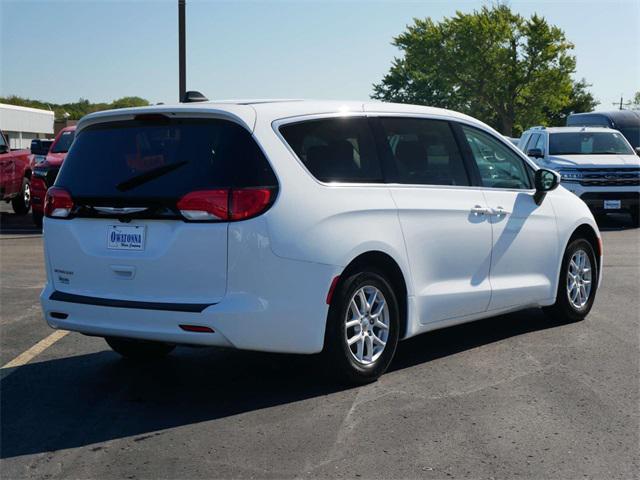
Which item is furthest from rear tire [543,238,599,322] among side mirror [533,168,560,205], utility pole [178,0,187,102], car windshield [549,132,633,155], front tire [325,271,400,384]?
utility pole [178,0,187,102]

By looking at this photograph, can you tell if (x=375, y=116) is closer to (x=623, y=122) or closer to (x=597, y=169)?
(x=597, y=169)

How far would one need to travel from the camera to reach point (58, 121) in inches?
4031

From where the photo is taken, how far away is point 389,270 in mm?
6449

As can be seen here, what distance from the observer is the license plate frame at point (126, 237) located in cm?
573

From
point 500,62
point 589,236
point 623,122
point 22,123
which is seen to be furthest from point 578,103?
point 589,236

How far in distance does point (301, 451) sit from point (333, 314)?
1.22 meters

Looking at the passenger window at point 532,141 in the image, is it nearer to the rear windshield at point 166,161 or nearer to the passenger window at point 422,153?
the passenger window at point 422,153

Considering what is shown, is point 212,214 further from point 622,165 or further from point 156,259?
point 622,165

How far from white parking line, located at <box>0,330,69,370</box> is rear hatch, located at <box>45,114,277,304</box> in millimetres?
1126

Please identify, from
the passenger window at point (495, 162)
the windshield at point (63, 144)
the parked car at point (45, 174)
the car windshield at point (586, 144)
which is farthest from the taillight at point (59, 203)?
the car windshield at point (586, 144)

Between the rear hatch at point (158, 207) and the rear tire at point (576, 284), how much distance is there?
353 centimetres

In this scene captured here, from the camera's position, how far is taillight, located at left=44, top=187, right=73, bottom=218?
20.1 ft

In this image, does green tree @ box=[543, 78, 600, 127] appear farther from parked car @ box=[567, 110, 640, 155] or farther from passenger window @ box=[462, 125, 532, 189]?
passenger window @ box=[462, 125, 532, 189]

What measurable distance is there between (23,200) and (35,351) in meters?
15.9
